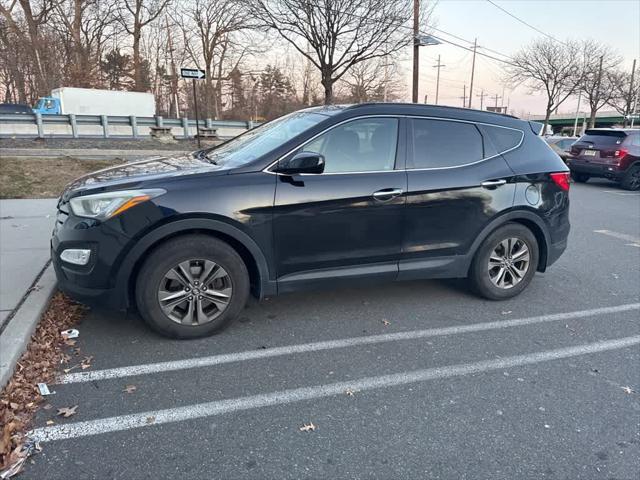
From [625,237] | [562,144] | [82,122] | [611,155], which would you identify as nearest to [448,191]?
[625,237]

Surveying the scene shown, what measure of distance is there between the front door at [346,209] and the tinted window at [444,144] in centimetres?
17

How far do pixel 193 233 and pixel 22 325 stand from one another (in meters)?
1.40

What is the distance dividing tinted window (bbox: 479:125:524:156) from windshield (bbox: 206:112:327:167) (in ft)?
5.21

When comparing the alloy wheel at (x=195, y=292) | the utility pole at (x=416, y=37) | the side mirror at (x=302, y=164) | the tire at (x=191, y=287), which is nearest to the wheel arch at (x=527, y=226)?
the side mirror at (x=302, y=164)

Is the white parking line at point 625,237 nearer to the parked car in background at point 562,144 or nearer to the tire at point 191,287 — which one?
the tire at point 191,287

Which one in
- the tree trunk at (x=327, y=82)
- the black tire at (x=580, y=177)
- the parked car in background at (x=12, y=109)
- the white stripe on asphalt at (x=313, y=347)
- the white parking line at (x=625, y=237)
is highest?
the tree trunk at (x=327, y=82)

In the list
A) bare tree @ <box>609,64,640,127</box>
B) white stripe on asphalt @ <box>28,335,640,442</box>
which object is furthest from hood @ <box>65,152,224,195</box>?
bare tree @ <box>609,64,640,127</box>

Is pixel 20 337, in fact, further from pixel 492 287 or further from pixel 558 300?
pixel 558 300

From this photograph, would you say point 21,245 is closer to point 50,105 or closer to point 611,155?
point 611,155

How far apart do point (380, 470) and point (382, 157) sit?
2374mm

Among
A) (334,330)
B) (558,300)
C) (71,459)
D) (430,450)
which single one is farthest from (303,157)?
(558,300)

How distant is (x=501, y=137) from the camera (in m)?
4.31

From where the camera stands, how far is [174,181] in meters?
3.23

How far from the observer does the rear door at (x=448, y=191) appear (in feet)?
12.7
